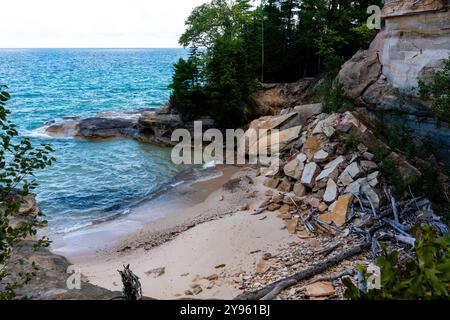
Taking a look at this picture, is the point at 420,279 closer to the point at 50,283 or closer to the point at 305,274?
the point at 305,274

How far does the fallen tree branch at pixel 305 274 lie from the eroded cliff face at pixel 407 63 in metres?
6.15

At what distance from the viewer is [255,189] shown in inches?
637

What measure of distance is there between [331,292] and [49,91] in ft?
198

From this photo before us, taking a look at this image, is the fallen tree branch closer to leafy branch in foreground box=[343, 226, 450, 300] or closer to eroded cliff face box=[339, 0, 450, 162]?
leafy branch in foreground box=[343, 226, 450, 300]

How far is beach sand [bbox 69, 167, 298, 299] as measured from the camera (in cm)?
973

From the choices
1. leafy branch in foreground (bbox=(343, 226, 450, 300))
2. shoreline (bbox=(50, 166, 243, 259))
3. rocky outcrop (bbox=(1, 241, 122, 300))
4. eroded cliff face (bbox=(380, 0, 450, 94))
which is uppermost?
eroded cliff face (bbox=(380, 0, 450, 94))

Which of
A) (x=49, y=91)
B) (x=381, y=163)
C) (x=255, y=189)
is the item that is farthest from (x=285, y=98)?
(x=49, y=91)

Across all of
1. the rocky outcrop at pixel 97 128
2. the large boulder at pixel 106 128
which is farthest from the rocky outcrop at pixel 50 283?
the large boulder at pixel 106 128

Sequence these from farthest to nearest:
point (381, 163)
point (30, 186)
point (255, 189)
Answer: point (255, 189) → point (381, 163) → point (30, 186)

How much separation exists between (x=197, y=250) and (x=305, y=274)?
4.12 m

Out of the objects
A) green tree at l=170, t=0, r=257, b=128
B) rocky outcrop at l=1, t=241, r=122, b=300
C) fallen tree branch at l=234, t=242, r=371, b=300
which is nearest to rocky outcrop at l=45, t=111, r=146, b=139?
green tree at l=170, t=0, r=257, b=128

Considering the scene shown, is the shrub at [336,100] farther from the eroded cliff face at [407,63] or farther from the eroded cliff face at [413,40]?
the eroded cliff face at [413,40]

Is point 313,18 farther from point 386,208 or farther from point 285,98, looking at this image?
point 386,208

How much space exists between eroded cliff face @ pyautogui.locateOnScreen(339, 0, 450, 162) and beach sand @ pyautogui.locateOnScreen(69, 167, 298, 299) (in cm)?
655
